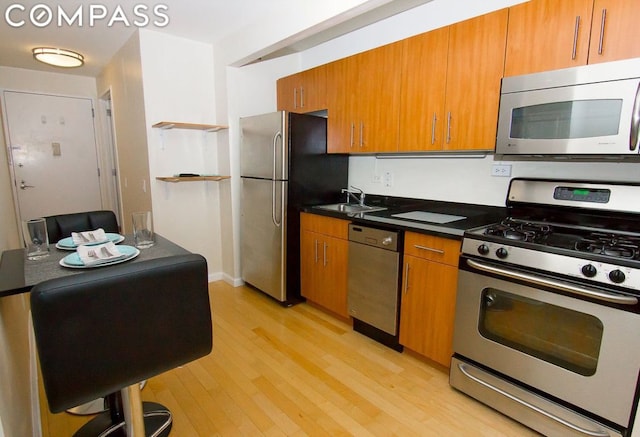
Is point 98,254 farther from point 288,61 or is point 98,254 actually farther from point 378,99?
point 288,61

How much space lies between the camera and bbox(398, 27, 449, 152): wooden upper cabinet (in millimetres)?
2133

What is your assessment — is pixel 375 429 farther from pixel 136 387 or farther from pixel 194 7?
pixel 194 7

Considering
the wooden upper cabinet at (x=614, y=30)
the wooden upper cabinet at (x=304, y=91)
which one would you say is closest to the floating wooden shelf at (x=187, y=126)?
the wooden upper cabinet at (x=304, y=91)

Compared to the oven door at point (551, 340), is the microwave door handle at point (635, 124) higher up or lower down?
higher up

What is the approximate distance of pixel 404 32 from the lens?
2.72m

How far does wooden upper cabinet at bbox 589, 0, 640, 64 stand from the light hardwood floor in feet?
5.99

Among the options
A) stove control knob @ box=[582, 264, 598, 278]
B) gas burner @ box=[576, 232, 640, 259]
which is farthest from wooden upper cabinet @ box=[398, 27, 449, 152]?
stove control knob @ box=[582, 264, 598, 278]

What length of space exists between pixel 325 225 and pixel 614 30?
1.99 meters

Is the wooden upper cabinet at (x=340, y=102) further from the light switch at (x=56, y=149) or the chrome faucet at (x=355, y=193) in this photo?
the light switch at (x=56, y=149)

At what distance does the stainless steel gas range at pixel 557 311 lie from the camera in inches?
54.2

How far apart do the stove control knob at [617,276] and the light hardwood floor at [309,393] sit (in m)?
0.88

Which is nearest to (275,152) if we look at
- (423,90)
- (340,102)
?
Result: (340,102)

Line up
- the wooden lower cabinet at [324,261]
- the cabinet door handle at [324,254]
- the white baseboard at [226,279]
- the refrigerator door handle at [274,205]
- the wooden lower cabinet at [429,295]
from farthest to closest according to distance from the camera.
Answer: the white baseboard at [226,279]
the refrigerator door handle at [274,205]
the cabinet door handle at [324,254]
the wooden lower cabinet at [324,261]
the wooden lower cabinet at [429,295]

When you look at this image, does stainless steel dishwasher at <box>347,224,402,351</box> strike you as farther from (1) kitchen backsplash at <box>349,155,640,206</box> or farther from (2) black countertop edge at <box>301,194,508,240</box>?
(1) kitchen backsplash at <box>349,155,640,206</box>
